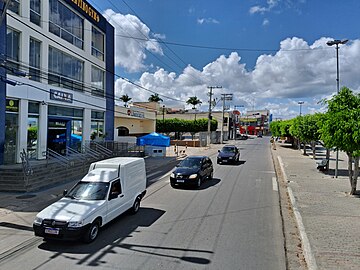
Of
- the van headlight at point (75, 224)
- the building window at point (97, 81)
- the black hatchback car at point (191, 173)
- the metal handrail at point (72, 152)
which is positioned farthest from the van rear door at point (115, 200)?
the building window at point (97, 81)

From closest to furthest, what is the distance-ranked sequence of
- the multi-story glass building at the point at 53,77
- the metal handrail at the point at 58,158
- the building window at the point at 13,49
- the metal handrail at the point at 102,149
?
1. the building window at the point at 13,49
2. the multi-story glass building at the point at 53,77
3. the metal handrail at the point at 58,158
4. the metal handrail at the point at 102,149

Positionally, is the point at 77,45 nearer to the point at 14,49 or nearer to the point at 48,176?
the point at 14,49

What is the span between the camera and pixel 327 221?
959 cm

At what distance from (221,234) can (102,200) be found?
3423mm

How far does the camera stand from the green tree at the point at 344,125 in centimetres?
1275

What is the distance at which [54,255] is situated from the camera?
6.98 m

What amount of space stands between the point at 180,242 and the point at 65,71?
18463 mm

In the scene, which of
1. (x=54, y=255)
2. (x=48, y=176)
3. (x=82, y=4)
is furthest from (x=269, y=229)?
(x=82, y=4)

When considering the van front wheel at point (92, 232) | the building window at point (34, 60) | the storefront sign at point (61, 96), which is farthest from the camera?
the storefront sign at point (61, 96)

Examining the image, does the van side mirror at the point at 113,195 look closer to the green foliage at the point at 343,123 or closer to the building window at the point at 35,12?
the green foliage at the point at 343,123

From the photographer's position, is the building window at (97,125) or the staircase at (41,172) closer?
the staircase at (41,172)

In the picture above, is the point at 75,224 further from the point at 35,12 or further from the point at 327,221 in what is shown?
the point at 35,12

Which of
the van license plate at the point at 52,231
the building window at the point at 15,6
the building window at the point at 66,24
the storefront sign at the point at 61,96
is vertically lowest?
the van license plate at the point at 52,231

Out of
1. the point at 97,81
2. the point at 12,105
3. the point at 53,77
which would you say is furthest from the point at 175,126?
the point at 12,105
